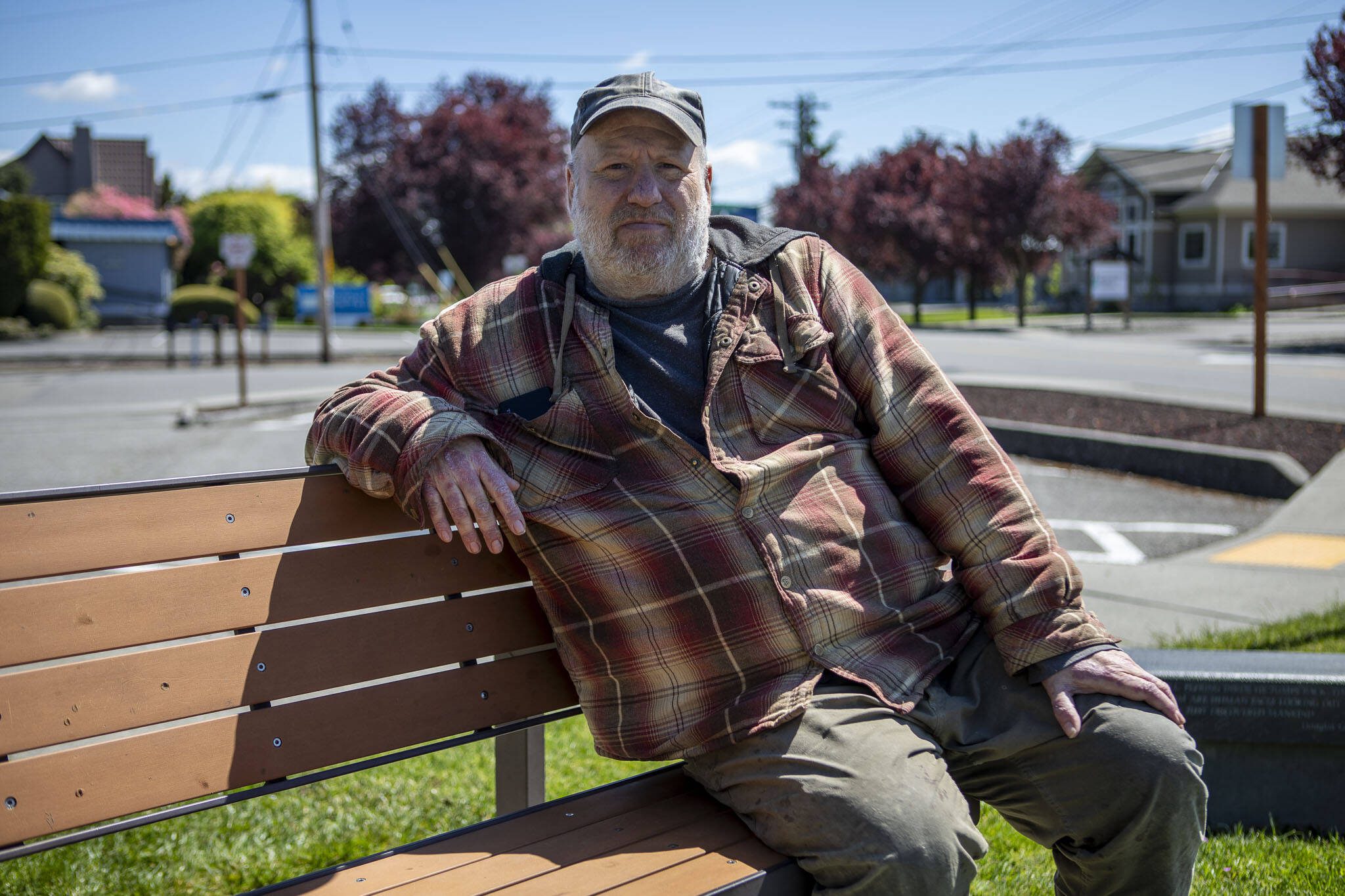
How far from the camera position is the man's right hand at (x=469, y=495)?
84.4 inches

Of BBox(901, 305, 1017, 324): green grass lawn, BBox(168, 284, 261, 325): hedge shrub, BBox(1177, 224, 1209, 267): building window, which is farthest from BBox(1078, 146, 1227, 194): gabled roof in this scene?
BBox(168, 284, 261, 325): hedge shrub

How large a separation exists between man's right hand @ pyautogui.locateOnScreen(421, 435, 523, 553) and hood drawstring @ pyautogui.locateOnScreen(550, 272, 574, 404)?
0.22 meters

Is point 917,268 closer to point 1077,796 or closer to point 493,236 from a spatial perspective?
point 493,236

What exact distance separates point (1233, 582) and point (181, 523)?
491 cm

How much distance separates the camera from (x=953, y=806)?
2.02 meters

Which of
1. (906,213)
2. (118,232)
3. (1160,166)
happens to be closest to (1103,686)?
(906,213)

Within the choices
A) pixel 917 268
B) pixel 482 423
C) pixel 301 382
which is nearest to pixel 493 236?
pixel 917 268

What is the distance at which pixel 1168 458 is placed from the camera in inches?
321

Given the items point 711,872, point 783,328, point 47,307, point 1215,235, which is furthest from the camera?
point 1215,235

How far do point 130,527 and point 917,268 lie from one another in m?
40.6

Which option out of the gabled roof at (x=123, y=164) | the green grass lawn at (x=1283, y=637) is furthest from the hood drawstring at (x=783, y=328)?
the gabled roof at (x=123, y=164)

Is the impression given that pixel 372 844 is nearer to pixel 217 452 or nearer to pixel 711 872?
pixel 711 872

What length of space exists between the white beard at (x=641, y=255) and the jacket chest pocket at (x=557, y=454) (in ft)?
0.97

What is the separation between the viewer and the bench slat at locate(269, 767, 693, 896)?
197 cm
